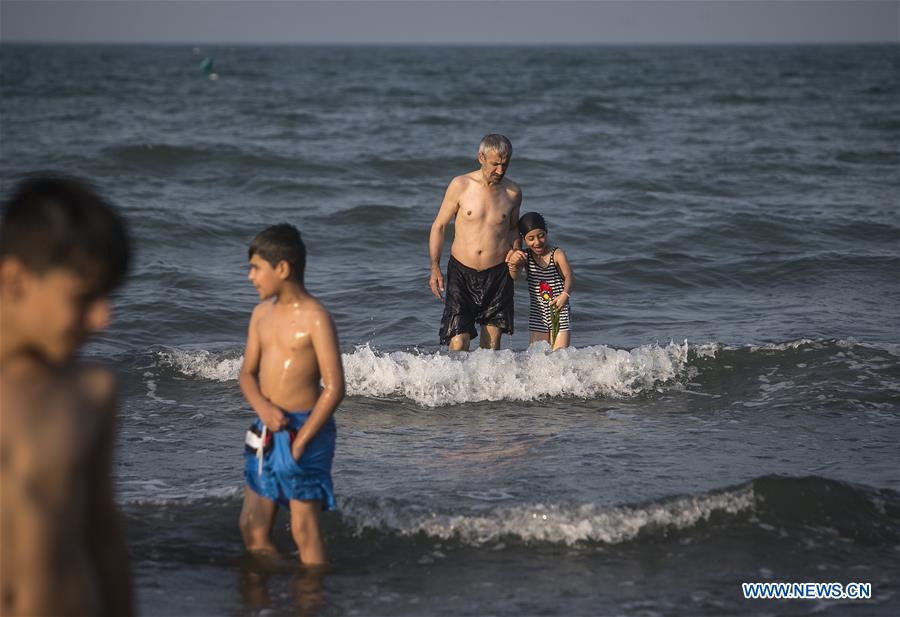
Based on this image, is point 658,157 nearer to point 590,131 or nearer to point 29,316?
point 590,131

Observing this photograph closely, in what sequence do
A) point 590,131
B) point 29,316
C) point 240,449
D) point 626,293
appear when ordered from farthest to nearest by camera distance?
point 590,131 < point 626,293 < point 240,449 < point 29,316

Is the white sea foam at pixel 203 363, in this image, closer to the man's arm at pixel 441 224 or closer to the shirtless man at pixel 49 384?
the man's arm at pixel 441 224

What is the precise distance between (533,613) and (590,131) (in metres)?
23.1

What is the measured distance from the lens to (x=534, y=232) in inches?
301

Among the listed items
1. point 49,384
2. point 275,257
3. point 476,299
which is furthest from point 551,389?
point 49,384

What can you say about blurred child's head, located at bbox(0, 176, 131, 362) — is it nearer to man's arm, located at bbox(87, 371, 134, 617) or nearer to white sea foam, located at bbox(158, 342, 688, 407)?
man's arm, located at bbox(87, 371, 134, 617)

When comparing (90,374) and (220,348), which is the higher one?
(90,374)

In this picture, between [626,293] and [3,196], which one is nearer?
[626,293]

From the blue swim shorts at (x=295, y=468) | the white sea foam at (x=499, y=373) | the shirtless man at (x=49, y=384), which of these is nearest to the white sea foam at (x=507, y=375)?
the white sea foam at (x=499, y=373)

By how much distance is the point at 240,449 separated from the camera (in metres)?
6.58

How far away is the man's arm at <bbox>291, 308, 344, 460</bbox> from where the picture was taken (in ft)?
13.9

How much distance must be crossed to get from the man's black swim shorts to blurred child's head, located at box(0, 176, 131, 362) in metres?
5.83

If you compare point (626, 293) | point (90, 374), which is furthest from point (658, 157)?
point (90, 374)

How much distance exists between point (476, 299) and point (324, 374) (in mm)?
3671
